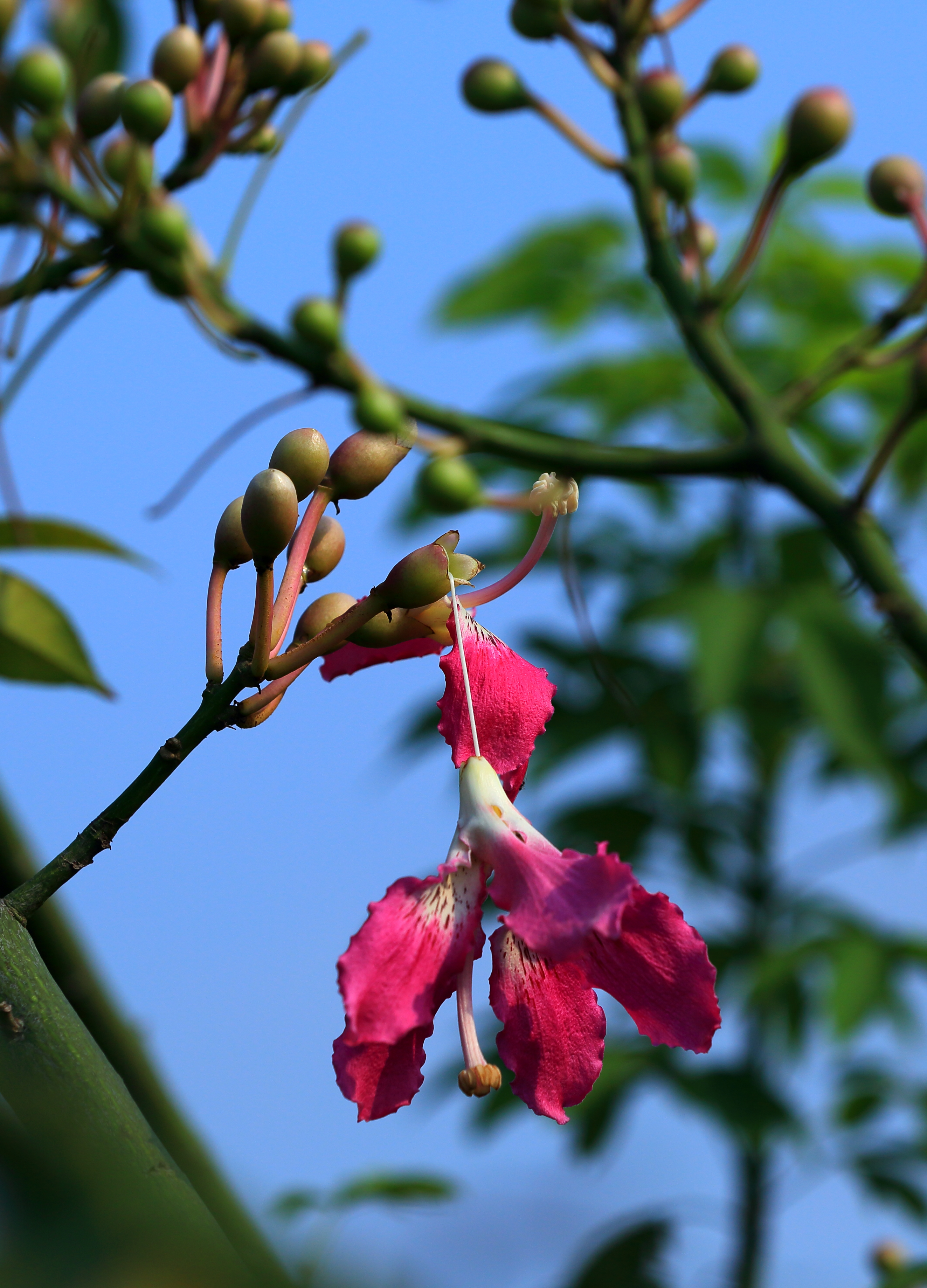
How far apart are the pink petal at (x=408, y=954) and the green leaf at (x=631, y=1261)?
4.36 feet

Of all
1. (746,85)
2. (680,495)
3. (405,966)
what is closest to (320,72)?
(746,85)

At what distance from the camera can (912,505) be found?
2094 millimetres

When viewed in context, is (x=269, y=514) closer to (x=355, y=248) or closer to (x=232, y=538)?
(x=232, y=538)

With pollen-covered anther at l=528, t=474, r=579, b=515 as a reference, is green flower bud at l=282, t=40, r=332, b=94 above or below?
above

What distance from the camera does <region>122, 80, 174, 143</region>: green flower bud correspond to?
2.51 ft

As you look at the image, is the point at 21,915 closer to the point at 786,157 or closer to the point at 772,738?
the point at 786,157

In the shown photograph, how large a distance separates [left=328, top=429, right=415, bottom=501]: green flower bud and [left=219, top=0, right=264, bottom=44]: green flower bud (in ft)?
1.58

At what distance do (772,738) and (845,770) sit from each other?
0.80ft

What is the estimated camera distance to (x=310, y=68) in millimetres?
904

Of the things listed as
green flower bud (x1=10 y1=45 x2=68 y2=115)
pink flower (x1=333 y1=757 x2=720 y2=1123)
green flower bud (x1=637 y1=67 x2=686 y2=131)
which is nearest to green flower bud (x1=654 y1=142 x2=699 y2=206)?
green flower bud (x1=637 y1=67 x2=686 y2=131)

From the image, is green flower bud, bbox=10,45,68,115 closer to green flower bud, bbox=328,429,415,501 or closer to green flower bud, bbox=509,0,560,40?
green flower bud, bbox=509,0,560,40

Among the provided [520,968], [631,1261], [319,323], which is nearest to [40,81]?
[319,323]

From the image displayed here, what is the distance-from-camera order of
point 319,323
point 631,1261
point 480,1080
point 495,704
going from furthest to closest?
point 631,1261
point 319,323
point 495,704
point 480,1080

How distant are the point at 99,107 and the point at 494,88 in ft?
0.86
